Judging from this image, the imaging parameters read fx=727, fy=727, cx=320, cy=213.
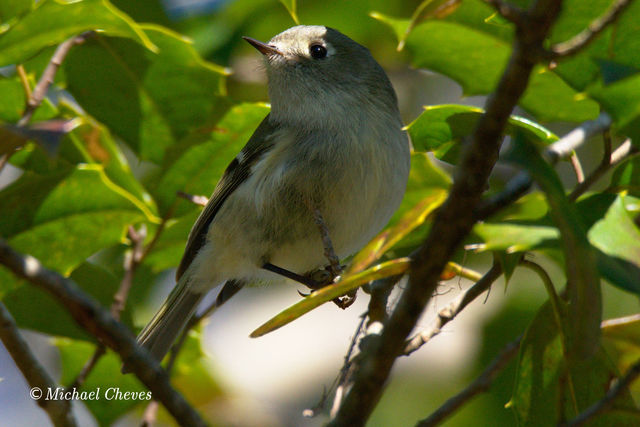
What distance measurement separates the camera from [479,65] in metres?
1.58

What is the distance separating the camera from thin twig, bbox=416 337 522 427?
111 centimetres

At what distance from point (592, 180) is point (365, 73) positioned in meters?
0.97

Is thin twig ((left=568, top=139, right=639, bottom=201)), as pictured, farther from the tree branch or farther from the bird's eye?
the bird's eye

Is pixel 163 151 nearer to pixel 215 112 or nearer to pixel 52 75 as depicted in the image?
pixel 215 112

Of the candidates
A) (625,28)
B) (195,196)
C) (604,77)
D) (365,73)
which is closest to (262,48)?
(365,73)

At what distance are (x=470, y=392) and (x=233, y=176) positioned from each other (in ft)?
2.95

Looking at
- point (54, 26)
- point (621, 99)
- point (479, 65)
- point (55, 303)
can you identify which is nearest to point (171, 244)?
point (55, 303)

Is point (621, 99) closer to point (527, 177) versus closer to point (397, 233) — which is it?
point (527, 177)

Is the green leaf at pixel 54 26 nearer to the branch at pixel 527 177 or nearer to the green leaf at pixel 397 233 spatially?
the green leaf at pixel 397 233

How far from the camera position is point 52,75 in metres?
1.54

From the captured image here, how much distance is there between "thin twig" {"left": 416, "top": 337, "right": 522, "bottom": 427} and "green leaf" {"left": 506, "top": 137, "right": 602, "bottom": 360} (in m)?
0.30

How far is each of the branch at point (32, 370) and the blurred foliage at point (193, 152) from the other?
0.83 ft

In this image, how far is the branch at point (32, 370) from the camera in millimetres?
1045

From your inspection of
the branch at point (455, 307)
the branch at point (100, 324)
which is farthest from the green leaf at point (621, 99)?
the branch at point (100, 324)
